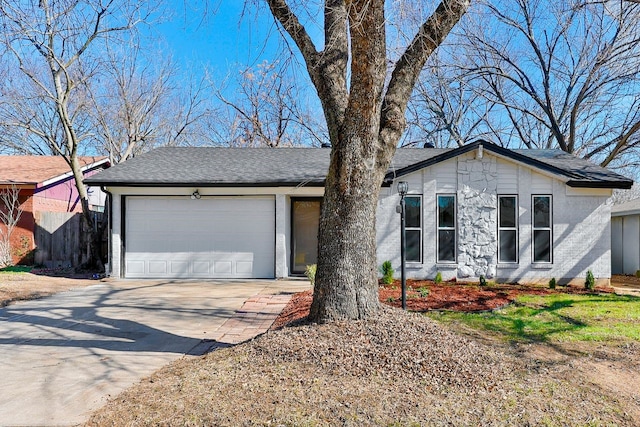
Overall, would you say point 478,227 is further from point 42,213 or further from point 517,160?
point 42,213

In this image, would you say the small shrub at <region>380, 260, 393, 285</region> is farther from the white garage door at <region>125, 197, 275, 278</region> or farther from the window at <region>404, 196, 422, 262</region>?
the white garage door at <region>125, 197, 275, 278</region>

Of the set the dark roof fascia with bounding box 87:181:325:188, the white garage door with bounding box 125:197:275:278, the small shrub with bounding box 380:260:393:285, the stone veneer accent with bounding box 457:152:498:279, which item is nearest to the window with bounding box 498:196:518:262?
the stone veneer accent with bounding box 457:152:498:279

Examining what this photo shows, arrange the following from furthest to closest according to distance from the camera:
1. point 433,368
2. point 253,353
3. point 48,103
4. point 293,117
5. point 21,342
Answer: point 293,117 < point 48,103 < point 21,342 < point 253,353 < point 433,368

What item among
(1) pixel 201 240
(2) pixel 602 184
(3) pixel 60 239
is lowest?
(3) pixel 60 239

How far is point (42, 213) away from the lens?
47.2 feet

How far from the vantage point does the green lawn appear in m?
5.34

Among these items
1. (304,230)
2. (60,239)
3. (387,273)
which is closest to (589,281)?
(387,273)

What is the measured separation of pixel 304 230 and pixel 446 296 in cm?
483

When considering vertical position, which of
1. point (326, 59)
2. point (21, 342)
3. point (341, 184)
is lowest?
point (21, 342)

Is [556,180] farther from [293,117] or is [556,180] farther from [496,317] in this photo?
[293,117]

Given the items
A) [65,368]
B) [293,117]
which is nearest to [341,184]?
[65,368]

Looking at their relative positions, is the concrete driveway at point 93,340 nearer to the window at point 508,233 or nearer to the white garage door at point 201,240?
the white garage door at point 201,240

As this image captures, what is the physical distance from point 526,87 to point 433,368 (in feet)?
57.5

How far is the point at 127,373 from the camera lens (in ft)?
13.9
